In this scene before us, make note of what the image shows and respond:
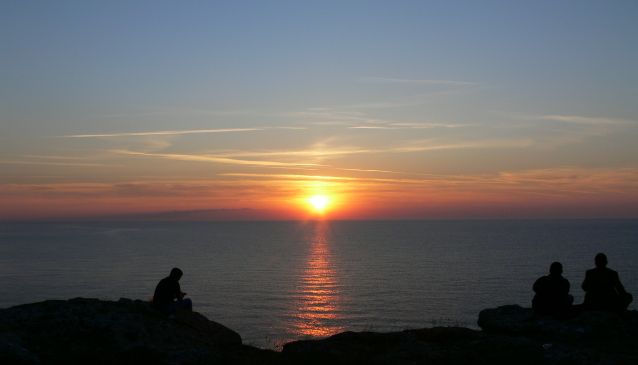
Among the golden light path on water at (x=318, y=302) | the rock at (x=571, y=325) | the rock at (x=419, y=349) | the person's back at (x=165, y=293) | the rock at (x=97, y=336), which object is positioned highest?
the person's back at (x=165, y=293)

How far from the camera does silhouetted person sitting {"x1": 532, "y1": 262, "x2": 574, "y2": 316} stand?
18656mm

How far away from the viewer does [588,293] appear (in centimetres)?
1964

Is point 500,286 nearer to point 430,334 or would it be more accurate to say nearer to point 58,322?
point 430,334

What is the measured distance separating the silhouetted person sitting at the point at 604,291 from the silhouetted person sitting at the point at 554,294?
1172 millimetres

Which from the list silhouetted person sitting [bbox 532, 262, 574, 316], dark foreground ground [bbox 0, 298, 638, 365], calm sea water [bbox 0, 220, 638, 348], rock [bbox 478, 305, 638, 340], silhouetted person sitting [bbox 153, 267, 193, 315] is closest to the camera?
dark foreground ground [bbox 0, 298, 638, 365]

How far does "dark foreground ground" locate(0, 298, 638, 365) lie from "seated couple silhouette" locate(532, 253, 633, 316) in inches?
29.1

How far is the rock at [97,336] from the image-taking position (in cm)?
1425

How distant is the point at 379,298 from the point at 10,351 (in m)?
62.4

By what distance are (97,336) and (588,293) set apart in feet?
50.2

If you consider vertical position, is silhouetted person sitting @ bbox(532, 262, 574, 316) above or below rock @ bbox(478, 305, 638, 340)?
above

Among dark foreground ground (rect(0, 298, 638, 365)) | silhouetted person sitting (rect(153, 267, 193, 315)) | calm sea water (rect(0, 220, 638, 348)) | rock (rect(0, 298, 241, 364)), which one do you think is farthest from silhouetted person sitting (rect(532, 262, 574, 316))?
calm sea water (rect(0, 220, 638, 348))

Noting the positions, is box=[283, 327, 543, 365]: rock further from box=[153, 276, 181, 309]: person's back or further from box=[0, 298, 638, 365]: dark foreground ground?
box=[153, 276, 181, 309]: person's back

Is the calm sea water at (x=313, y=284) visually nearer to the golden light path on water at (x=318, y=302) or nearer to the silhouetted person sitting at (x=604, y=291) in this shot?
the golden light path on water at (x=318, y=302)

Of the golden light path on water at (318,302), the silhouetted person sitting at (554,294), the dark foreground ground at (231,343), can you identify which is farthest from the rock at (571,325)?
the golden light path on water at (318,302)
